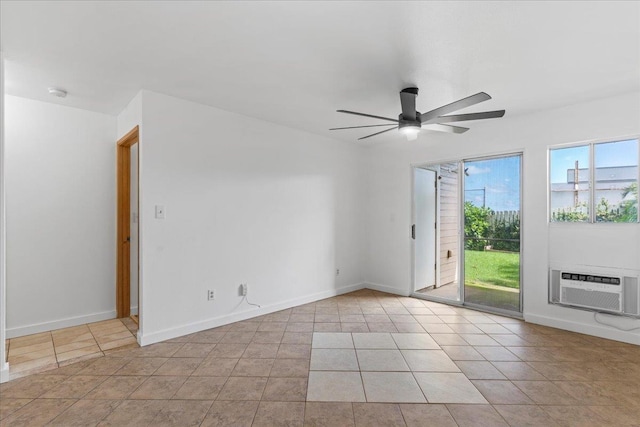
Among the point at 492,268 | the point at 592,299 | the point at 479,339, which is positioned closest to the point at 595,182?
the point at 592,299

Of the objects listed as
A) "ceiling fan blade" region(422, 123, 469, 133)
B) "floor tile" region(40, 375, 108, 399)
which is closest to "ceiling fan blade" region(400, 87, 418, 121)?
"ceiling fan blade" region(422, 123, 469, 133)

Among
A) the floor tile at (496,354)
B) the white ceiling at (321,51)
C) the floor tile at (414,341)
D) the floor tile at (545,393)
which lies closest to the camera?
the white ceiling at (321,51)

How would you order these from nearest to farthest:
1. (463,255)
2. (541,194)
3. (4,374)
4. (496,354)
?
(4,374)
(496,354)
(541,194)
(463,255)

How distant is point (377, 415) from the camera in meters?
2.03

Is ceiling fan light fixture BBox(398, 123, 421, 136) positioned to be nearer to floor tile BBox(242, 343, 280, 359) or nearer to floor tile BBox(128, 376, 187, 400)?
floor tile BBox(242, 343, 280, 359)

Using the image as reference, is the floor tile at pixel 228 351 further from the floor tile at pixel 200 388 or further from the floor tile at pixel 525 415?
the floor tile at pixel 525 415

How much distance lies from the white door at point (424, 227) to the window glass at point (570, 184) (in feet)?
5.87

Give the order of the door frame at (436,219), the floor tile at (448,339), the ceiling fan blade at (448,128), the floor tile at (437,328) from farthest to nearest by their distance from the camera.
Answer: the door frame at (436,219)
the floor tile at (437,328)
the ceiling fan blade at (448,128)
the floor tile at (448,339)

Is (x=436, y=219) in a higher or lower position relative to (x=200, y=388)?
higher

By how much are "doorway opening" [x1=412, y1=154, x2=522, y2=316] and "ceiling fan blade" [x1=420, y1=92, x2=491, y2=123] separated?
5.70 feet

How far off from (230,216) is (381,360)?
7.48ft

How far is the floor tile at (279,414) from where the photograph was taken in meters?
1.95

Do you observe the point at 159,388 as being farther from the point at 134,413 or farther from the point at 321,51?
the point at 321,51

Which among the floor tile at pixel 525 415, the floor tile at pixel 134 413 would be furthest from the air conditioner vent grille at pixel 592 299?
the floor tile at pixel 134 413
